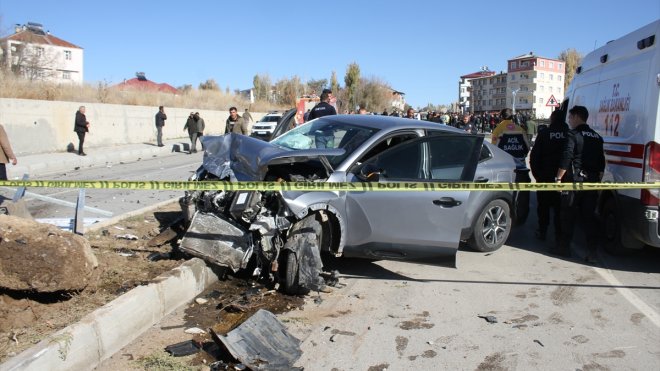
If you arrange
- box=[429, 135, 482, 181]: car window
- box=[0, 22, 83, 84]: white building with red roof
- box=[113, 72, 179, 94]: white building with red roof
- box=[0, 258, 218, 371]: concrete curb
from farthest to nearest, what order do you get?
box=[0, 22, 83, 84]: white building with red roof → box=[113, 72, 179, 94]: white building with red roof → box=[429, 135, 482, 181]: car window → box=[0, 258, 218, 371]: concrete curb

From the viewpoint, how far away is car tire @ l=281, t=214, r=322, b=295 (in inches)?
193

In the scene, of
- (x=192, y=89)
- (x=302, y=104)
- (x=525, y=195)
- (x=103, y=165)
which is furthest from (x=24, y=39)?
(x=525, y=195)

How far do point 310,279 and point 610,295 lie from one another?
293 cm

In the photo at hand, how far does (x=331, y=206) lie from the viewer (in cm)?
514

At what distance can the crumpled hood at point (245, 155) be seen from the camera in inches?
201

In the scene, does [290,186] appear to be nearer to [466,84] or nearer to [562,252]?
[562,252]

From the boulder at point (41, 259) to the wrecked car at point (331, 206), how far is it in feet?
3.42

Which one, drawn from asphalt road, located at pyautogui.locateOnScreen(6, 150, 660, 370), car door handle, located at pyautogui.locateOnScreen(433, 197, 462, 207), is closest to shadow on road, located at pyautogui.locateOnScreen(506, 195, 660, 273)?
asphalt road, located at pyautogui.locateOnScreen(6, 150, 660, 370)

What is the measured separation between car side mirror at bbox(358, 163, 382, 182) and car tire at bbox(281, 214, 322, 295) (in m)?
0.65

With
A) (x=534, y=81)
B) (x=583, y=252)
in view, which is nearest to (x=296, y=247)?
(x=583, y=252)

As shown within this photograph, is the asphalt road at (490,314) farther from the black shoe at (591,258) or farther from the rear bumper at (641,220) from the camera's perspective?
the rear bumper at (641,220)

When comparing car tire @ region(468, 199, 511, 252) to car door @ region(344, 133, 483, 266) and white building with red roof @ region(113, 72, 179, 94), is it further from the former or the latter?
white building with red roof @ region(113, 72, 179, 94)

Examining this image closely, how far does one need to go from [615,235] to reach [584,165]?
0.91m

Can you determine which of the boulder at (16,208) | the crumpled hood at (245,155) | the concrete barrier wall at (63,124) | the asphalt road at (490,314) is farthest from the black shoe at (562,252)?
the concrete barrier wall at (63,124)
